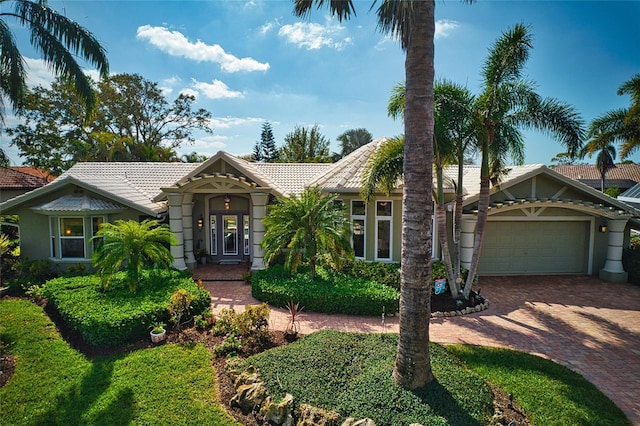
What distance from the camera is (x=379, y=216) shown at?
1418 centimetres

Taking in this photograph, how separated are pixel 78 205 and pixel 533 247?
1924 cm

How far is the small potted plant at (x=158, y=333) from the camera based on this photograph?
8.23 metres

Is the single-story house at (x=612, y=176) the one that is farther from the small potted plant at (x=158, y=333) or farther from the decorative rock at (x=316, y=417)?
the small potted plant at (x=158, y=333)

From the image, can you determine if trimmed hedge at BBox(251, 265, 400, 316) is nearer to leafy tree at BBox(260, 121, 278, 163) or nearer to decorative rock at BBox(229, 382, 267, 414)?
decorative rock at BBox(229, 382, 267, 414)

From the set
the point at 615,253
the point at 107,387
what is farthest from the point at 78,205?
the point at 615,253

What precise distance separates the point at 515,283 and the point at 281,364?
36.4 ft

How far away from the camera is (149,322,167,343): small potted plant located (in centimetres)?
823

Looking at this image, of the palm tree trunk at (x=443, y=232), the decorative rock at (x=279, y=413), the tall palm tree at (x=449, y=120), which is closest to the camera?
the decorative rock at (x=279, y=413)

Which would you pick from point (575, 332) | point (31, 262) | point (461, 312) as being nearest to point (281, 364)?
point (461, 312)

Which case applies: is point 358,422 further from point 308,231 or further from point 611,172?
point 611,172

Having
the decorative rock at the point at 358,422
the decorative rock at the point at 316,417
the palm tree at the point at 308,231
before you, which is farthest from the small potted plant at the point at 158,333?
the decorative rock at the point at 358,422

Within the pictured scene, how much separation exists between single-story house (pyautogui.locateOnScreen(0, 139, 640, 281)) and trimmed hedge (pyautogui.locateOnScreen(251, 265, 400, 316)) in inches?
109

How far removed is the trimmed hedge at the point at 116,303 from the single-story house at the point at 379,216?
3.32 m

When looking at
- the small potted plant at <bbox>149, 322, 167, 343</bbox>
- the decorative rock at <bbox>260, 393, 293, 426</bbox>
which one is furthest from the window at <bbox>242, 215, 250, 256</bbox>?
the decorative rock at <bbox>260, 393, 293, 426</bbox>
